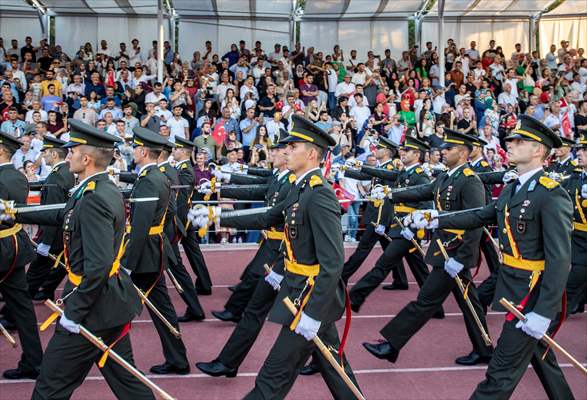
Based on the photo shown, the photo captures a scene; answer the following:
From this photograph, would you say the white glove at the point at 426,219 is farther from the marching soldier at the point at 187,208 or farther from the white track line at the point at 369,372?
the marching soldier at the point at 187,208

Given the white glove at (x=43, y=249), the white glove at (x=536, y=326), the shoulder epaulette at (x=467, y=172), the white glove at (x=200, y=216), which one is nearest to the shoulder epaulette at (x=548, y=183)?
the white glove at (x=536, y=326)

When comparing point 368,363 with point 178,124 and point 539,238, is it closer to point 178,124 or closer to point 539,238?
point 539,238

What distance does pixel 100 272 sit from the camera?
3.96 meters

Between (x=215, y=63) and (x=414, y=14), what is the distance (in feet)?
20.7

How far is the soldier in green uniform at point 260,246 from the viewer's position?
6.82 meters

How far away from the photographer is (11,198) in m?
5.86

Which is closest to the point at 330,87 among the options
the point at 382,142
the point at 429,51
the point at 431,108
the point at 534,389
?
the point at 431,108

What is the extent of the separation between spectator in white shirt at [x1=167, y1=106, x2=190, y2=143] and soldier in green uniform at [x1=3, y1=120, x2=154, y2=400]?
943cm

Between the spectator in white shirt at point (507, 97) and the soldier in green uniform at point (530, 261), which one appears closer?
the soldier in green uniform at point (530, 261)

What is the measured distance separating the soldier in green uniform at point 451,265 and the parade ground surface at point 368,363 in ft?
0.67

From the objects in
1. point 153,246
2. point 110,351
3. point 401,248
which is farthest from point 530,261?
point 401,248

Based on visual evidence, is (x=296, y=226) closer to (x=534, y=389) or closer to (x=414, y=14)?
(x=534, y=389)

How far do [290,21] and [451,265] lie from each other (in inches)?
578

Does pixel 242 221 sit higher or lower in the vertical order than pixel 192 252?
higher
